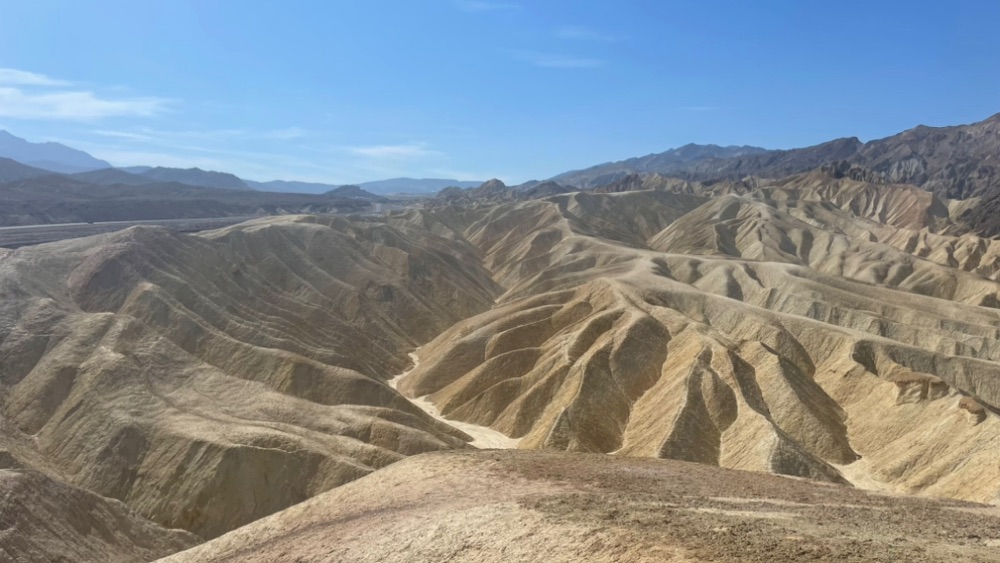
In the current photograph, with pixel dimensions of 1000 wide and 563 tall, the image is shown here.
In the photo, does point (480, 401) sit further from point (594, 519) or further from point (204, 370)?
point (594, 519)

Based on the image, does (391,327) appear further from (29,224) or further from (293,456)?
(29,224)

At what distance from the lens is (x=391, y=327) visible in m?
107

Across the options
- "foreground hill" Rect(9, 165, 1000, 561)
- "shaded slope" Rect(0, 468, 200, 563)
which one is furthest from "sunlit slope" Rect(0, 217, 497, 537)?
"shaded slope" Rect(0, 468, 200, 563)

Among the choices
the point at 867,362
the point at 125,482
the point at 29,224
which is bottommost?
the point at 125,482

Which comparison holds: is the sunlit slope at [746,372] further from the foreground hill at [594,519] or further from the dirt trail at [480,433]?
the foreground hill at [594,519]

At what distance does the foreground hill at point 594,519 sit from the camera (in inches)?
755

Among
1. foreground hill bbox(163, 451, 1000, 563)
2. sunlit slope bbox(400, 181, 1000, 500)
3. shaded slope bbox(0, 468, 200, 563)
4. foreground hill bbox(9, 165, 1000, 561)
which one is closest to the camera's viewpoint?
foreground hill bbox(163, 451, 1000, 563)

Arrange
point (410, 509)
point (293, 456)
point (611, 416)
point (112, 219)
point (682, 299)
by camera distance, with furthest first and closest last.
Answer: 1. point (112, 219)
2. point (682, 299)
3. point (611, 416)
4. point (293, 456)
5. point (410, 509)

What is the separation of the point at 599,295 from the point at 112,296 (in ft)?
206

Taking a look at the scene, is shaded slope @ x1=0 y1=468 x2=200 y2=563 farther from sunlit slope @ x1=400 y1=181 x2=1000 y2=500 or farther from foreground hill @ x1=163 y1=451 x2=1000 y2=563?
sunlit slope @ x1=400 y1=181 x2=1000 y2=500

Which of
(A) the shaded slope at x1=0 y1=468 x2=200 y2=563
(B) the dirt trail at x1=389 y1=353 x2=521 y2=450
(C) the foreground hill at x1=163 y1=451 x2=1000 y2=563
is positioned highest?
(C) the foreground hill at x1=163 y1=451 x2=1000 y2=563

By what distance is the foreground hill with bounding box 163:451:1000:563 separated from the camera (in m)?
19.2

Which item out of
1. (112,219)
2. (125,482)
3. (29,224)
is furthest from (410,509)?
(112,219)

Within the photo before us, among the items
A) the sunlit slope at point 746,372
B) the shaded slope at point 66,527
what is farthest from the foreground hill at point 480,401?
the shaded slope at point 66,527
